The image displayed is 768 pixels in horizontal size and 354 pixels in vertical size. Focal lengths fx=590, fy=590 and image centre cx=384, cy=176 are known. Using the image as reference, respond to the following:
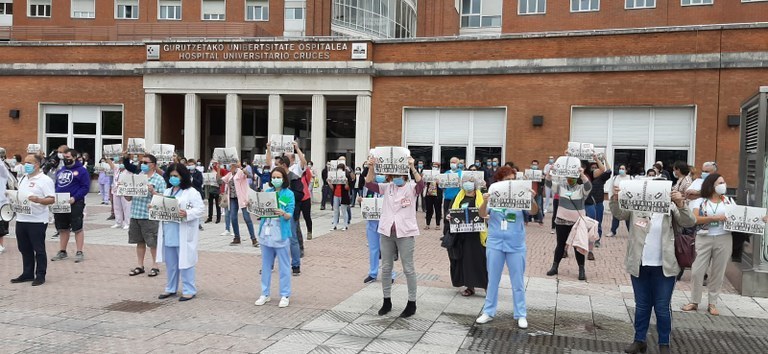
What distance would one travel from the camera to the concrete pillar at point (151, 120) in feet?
88.4

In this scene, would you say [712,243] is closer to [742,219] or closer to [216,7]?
[742,219]

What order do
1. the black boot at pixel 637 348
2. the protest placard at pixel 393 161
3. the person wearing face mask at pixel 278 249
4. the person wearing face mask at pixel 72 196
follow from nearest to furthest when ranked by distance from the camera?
the black boot at pixel 637 348 → the protest placard at pixel 393 161 → the person wearing face mask at pixel 278 249 → the person wearing face mask at pixel 72 196

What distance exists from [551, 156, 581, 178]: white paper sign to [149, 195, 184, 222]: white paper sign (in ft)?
19.9

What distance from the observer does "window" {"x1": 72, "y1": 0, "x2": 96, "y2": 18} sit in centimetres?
4403

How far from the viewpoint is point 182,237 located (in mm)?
8031

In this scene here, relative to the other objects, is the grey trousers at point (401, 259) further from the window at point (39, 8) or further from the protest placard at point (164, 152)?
the window at point (39, 8)

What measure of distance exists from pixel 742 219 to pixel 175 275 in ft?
25.8

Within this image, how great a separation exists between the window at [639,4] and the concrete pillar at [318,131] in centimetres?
2341

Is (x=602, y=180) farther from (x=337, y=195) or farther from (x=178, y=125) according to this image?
(x=178, y=125)

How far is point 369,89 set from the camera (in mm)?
25000

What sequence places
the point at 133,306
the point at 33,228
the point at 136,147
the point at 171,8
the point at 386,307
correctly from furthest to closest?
the point at 171,8, the point at 136,147, the point at 33,228, the point at 133,306, the point at 386,307

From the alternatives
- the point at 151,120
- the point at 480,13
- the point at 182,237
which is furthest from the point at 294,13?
the point at 182,237

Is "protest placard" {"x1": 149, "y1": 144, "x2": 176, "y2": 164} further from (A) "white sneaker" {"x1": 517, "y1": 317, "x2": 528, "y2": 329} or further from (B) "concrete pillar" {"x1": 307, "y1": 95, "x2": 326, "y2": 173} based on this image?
(B) "concrete pillar" {"x1": 307, "y1": 95, "x2": 326, "y2": 173}

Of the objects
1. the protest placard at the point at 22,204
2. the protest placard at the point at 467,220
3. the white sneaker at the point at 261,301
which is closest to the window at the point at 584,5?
the protest placard at the point at 467,220
